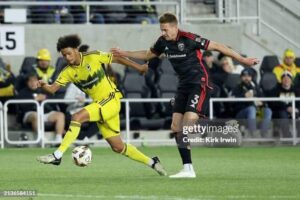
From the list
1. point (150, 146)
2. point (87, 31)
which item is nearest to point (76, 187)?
point (150, 146)

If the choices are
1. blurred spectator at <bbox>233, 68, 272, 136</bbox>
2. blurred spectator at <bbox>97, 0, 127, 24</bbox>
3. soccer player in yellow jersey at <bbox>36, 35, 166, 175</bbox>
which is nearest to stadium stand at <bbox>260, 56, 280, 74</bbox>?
blurred spectator at <bbox>233, 68, 272, 136</bbox>


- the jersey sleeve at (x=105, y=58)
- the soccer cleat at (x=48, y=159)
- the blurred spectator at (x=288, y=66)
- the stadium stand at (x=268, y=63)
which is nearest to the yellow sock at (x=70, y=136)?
the soccer cleat at (x=48, y=159)

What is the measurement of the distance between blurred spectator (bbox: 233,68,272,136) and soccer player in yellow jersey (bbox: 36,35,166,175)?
305 inches

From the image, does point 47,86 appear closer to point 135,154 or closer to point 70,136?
point 70,136

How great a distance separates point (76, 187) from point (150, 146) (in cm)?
953

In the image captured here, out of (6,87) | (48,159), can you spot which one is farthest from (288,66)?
(48,159)

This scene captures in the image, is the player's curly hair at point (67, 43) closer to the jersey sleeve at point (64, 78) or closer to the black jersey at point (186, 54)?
the jersey sleeve at point (64, 78)

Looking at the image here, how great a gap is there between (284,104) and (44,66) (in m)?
4.94

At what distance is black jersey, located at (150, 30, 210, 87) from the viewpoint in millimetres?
16484

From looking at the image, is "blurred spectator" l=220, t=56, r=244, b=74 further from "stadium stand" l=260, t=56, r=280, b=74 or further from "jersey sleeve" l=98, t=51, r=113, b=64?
"jersey sleeve" l=98, t=51, r=113, b=64

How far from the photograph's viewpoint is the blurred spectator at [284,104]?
24484 millimetres

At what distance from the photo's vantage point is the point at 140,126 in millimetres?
25188

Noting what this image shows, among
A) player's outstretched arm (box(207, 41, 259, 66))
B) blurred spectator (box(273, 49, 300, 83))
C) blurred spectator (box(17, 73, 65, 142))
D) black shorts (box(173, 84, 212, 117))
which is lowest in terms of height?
blurred spectator (box(17, 73, 65, 142))

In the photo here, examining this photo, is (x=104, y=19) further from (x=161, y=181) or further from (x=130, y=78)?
(x=161, y=181)
